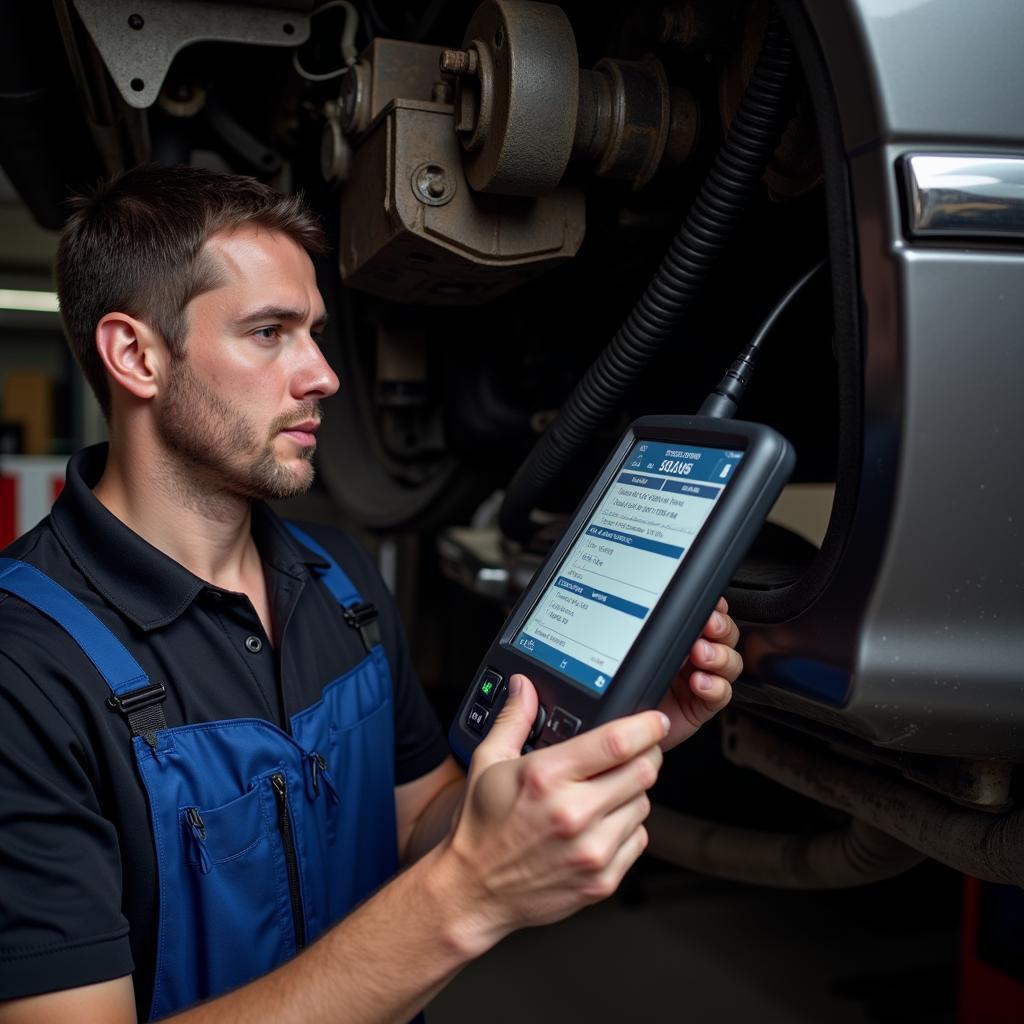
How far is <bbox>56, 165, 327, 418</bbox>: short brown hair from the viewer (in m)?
0.92

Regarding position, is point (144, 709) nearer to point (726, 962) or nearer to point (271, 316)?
point (271, 316)

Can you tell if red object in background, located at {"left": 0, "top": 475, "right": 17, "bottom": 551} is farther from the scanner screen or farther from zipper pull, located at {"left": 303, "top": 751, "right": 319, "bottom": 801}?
the scanner screen

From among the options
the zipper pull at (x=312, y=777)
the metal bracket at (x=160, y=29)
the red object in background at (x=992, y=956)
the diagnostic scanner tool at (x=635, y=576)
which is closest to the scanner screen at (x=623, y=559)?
the diagnostic scanner tool at (x=635, y=576)

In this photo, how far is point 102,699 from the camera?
741 millimetres

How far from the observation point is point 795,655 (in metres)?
0.65

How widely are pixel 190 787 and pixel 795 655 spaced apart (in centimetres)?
46

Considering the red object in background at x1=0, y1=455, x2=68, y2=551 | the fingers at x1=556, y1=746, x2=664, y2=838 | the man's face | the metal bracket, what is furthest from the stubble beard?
the red object in background at x1=0, y1=455, x2=68, y2=551

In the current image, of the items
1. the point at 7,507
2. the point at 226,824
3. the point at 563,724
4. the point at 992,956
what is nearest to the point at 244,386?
the point at 226,824

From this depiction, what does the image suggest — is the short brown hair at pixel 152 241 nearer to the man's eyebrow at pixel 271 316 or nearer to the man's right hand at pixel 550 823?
the man's eyebrow at pixel 271 316

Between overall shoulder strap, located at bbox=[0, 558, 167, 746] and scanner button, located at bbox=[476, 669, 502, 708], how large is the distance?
10.1 inches

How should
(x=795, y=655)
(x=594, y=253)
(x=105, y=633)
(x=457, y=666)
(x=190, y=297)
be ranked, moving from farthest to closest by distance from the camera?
(x=457, y=666) < (x=594, y=253) < (x=190, y=297) < (x=105, y=633) < (x=795, y=655)

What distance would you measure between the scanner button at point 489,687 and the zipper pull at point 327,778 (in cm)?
24

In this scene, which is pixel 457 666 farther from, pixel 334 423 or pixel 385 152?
pixel 385 152

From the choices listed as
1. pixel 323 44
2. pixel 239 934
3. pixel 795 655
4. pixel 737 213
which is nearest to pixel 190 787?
pixel 239 934
